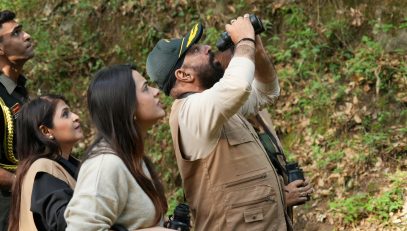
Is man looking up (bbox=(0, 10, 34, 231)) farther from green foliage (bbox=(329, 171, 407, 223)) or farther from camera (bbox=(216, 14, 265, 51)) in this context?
green foliage (bbox=(329, 171, 407, 223))

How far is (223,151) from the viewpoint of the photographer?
3.05m

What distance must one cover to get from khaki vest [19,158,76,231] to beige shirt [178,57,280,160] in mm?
638

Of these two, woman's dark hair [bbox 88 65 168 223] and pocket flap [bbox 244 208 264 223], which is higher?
woman's dark hair [bbox 88 65 168 223]

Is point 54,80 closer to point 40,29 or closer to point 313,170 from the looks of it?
point 40,29

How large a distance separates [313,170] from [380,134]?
75 centimetres

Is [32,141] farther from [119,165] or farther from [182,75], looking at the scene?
[119,165]

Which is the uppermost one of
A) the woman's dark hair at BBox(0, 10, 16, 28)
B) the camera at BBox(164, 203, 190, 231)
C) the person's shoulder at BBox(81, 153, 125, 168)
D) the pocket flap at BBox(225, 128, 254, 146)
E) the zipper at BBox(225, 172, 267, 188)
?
the woman's dark hair at BBox(0, 10, 16, 28)

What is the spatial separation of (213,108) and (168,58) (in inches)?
23.8

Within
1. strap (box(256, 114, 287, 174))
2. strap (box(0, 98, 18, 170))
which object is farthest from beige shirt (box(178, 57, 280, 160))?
strap (box(0, 98, 18, 170))

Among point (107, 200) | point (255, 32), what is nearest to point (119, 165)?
point (107, 200)

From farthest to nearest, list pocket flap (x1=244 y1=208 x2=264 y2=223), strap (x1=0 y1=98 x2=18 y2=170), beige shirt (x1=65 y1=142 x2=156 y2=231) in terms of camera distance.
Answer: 1. strap (x1=0 y1=98 x2=18 y2=170)
2. pocket flap (x1=244 y1=208 x2=264 y2=223)
3. beige shirt (x1=65 y1=142 x2=156 y2=231)

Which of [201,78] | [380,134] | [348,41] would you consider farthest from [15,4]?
[201,78]

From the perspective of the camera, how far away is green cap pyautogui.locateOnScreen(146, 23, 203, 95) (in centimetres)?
329

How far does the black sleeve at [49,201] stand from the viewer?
9.23 feet
